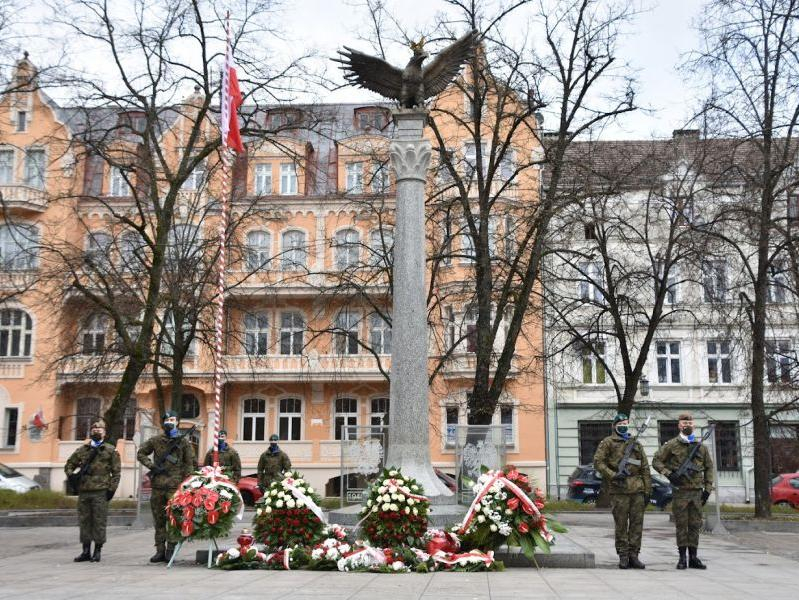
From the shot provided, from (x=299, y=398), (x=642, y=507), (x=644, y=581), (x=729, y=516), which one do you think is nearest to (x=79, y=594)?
(x=644, y=581)

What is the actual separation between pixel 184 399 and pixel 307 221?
9.24 meters

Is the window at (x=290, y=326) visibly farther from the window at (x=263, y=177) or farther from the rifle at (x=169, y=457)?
the rifle at (x=169, y=457)

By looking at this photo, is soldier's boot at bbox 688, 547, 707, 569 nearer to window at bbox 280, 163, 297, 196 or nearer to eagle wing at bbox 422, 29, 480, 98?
eagle wing at bbox 422, 29, 480, 98

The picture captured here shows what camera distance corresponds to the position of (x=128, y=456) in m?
37.5

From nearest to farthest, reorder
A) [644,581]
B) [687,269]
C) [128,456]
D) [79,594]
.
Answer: [79,594], [644,581], [687,269], [128,456]

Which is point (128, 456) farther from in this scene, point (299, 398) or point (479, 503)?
point (479, 503)

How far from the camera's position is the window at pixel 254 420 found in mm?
37812

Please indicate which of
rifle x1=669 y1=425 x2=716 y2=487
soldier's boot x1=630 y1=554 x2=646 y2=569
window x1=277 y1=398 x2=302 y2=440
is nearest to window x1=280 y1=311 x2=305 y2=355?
window x1=277 y1=398 x2=302 y2=440

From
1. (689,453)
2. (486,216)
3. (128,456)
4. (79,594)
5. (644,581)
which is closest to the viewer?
(79,594)

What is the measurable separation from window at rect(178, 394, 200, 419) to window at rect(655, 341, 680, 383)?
19.6 metres

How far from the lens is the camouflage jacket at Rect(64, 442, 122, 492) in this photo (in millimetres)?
12617

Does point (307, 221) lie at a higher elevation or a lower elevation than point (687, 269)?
higher

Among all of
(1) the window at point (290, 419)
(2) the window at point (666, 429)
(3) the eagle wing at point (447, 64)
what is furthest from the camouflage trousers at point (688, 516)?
(1) the window at point (290, 419)

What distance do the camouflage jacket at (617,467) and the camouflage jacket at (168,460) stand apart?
5.61 metres
